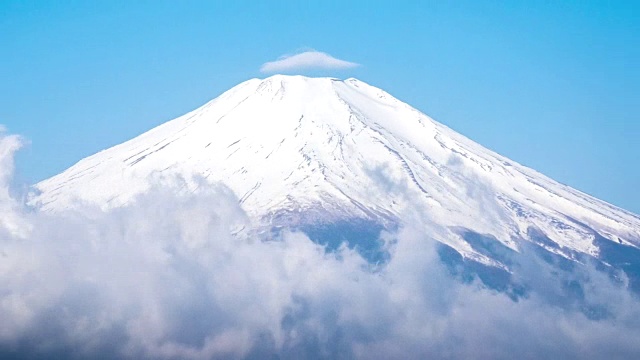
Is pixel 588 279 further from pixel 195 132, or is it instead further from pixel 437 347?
pixel 195 132

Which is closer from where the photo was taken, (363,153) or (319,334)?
(319,334)

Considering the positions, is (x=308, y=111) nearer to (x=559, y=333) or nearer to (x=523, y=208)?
(x=523, y=208)

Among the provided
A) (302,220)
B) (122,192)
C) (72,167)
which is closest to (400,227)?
(302,220)

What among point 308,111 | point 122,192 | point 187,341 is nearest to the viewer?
point 187,341

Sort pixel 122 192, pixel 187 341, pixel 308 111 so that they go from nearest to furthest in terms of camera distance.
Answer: pixel 187 341, pixel 122 192, pixel 308 111

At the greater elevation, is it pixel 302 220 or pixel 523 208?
pixel 523 208

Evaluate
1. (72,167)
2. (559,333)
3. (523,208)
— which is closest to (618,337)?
(559,333)

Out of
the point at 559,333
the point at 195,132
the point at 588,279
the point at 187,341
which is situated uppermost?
the point at 195,132
